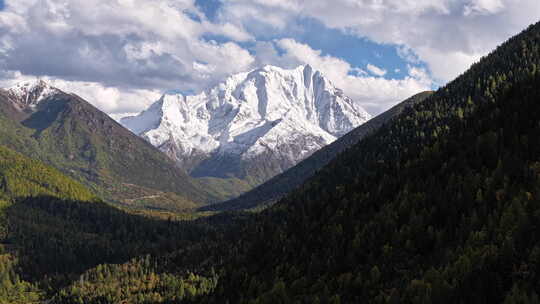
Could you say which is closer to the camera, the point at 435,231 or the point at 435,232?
the point at 435,232

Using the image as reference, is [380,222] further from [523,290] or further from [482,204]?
[523,290]

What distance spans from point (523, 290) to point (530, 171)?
33001mm

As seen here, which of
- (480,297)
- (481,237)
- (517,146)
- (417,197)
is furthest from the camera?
(417,197)

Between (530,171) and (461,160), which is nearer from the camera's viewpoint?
(530,171)

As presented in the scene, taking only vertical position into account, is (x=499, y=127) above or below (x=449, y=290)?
above

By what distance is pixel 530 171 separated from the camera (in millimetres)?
70688

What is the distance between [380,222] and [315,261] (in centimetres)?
1669

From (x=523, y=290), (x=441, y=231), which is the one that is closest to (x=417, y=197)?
(x=441, y=231)

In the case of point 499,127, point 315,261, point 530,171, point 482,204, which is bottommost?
point 315,261

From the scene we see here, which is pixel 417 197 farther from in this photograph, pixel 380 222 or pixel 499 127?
pixel 499 127

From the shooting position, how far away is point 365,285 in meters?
71.8

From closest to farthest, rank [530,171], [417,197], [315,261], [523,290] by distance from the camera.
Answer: [523,290] → [530,171] → [417,197] → [315,261]

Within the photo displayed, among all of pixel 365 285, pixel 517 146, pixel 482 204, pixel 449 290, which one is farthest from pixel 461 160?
pixel 449 290

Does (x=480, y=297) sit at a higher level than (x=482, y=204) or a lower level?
lower
